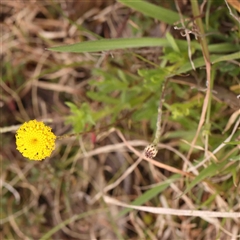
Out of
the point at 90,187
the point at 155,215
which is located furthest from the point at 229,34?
the point at 90,187

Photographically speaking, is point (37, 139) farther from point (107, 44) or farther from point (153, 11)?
point (153, 11)

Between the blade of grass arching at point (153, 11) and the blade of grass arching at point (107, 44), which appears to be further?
the blade of grass arching at point (153, 11)

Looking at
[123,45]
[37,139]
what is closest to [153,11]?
[123,45]

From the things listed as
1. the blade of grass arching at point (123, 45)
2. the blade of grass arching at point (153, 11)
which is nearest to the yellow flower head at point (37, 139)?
the blade of grass arching at point (123, 45)

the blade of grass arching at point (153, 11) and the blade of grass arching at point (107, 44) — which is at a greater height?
the blade of grass arching at point (153, 11)

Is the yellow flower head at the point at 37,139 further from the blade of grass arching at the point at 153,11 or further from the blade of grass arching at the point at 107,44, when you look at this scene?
the blade of grass arching at the point at 153,11

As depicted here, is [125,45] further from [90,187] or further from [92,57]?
[90,187]

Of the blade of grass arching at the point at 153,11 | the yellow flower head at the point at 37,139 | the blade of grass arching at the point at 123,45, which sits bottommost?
the yellow flower head at the point at 37,139

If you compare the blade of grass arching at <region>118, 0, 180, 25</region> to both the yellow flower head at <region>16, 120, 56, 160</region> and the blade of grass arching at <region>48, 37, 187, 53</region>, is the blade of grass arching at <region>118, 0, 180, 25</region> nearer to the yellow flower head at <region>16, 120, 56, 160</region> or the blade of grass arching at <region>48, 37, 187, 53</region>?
the blade of grass arching at <region>48, 37, 187, 53</region>

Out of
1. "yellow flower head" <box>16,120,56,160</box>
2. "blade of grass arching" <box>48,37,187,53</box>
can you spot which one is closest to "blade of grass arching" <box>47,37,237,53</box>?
"blade of grass arching" <box>48,37,187,53</box>

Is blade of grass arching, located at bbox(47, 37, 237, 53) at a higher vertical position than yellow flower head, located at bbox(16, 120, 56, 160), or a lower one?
higher
